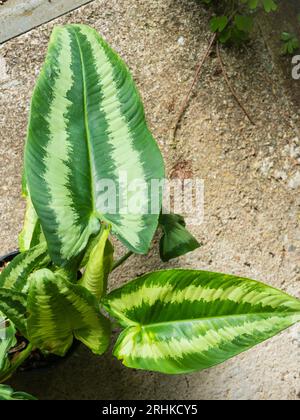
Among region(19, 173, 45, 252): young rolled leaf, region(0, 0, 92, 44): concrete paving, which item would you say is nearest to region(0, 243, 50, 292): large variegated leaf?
region(19, 173, 45, 252): young rolled leaf

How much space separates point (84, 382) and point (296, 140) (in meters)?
0.81

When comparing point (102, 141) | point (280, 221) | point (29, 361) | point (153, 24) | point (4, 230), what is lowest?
point (280, 221)

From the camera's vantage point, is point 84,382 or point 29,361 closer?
point 29,361

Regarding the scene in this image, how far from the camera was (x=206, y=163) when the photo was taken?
58.9 inches

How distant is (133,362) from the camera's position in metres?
0.93

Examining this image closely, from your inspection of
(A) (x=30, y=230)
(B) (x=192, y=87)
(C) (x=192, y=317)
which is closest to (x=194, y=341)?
(C) (x=192, y=317)

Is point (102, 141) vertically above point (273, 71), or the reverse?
point (102, 141)

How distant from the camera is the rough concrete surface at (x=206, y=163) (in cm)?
138

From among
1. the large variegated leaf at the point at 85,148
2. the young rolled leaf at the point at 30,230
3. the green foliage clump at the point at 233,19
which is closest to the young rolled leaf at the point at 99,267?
the large variegated leaf at the point at 85,148

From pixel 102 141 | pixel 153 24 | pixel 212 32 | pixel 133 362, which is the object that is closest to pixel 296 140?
pixel 212 32

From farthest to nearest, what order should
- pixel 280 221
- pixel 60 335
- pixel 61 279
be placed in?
pixel 280 221 < pixel 60 335 < pixel 61 279

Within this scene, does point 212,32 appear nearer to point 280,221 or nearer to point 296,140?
point 296,140

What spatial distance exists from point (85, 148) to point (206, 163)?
0.58 meters
